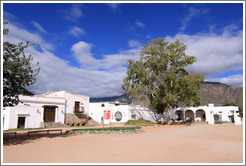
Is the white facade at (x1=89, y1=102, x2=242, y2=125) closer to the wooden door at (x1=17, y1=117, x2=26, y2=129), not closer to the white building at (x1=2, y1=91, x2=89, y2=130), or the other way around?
the white building at (x1=2, y1=91, x2=89, y2=130)

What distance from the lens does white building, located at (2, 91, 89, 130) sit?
25.6 metres

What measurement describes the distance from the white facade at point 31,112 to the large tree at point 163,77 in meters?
11.8

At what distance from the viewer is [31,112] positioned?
90.8 feet

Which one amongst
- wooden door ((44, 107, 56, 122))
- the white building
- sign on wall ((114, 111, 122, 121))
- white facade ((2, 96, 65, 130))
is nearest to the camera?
white facade ((2, 96, 65, 130))

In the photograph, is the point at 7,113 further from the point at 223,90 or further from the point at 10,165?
the point at 223,90

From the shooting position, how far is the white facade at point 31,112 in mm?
25141

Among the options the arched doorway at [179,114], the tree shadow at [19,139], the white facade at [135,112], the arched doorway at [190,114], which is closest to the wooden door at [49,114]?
the white facade at [135,112]

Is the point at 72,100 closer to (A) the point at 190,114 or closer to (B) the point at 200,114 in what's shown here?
(A) the point at 190,114

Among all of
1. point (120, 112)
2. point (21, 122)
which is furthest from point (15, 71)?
point (120, 112)

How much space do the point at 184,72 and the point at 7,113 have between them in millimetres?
28068

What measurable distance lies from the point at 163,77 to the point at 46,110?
63.8 feet

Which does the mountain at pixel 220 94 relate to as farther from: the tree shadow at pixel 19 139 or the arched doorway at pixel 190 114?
the tree shadow at pixel 19 139

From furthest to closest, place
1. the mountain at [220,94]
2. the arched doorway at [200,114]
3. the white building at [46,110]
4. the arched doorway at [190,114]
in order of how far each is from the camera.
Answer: the mountain at [220,94] → the arched doorway at [190,114] → the arched doorway at [200,114] → the white building at [46,110]

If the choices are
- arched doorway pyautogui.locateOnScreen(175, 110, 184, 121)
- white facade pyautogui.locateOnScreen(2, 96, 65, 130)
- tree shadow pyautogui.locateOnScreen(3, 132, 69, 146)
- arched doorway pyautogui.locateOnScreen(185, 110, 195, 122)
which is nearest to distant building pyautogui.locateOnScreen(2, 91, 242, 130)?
white facade pyautogui.locateOnScreen(2, 96, 65, 130)
